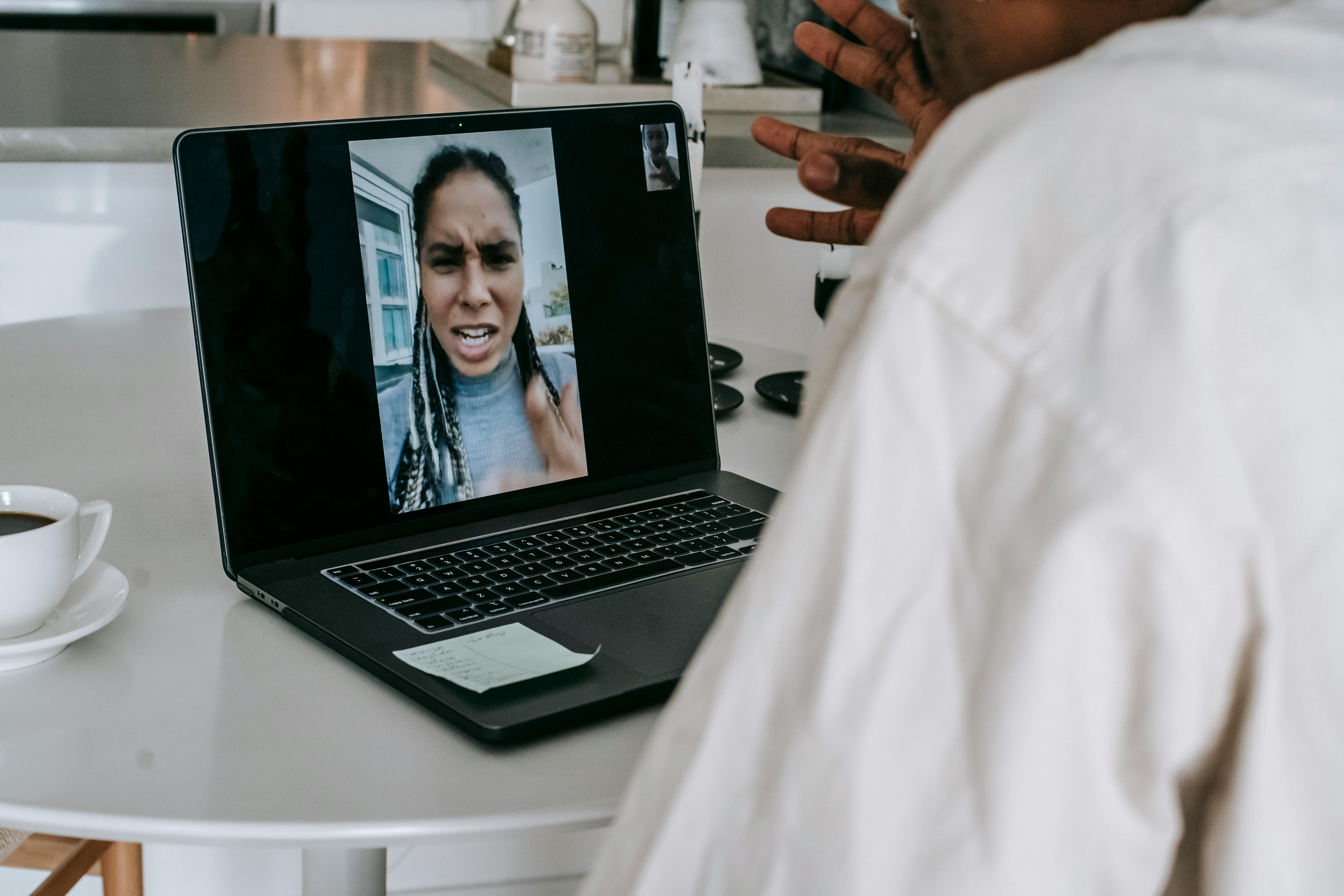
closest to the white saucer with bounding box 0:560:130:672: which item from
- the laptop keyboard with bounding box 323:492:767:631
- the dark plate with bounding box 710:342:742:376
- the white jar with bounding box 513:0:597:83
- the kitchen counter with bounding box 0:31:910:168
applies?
the laptop keyboard with bounding box 323:492:767:631

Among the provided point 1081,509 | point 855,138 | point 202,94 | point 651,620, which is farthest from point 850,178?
point 202,94

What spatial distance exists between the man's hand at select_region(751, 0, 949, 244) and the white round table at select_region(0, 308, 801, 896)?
0.96 ft

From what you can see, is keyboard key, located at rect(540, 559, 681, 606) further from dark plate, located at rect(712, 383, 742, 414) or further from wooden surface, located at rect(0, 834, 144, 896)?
wooden surface, located at rect(0, 834, 144, 896)

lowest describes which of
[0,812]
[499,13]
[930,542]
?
[0,812]

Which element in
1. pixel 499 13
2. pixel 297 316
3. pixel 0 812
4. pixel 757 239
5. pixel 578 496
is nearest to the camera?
pixel 0 812

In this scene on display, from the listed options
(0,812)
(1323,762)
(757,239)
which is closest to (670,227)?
(0,812)

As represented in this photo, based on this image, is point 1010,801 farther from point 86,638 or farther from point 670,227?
point 670,227

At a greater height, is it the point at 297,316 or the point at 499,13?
the point at 499,13

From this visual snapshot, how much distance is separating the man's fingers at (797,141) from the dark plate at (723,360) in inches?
18.2

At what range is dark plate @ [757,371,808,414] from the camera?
120cm

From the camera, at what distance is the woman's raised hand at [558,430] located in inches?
34.2

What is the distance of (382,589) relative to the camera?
0.73m

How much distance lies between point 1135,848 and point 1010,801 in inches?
1.4

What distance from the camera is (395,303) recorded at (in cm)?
80
